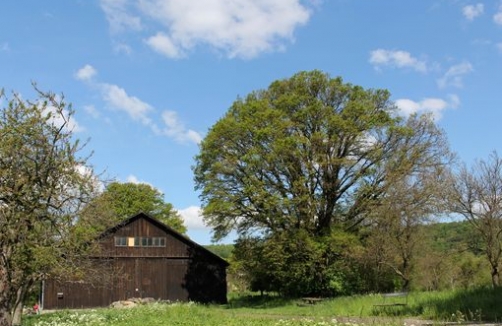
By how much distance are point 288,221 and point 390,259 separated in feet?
26.4

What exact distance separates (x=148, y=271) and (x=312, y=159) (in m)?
17.9

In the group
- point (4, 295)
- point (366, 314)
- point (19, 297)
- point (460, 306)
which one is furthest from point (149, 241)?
point (460, 306)

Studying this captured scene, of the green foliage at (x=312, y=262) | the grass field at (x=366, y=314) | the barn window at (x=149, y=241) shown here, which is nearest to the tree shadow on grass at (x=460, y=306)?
the grass field at (x=366, y=314)

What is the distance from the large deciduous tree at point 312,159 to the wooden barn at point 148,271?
22.7 feet

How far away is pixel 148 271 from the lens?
46406 mm

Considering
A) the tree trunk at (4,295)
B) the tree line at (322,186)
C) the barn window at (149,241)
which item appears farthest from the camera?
the barn window at (149,241)

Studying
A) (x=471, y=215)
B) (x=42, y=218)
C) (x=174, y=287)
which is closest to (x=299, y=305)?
(x=471, y=215)

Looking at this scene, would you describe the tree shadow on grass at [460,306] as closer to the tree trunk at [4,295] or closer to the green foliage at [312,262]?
the tree trunk at [4,295]

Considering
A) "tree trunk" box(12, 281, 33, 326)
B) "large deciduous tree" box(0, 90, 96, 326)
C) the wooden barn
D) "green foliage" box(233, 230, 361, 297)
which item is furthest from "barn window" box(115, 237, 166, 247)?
"large deciduous tree" box(0, 90, 96, 326)

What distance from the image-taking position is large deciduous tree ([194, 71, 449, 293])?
39.4m

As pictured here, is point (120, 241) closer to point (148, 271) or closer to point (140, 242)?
point (140, 242)

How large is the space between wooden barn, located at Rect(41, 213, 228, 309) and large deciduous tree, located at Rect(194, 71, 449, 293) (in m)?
6.93

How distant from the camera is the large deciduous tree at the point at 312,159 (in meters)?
39.4

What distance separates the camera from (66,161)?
16.4 metres
